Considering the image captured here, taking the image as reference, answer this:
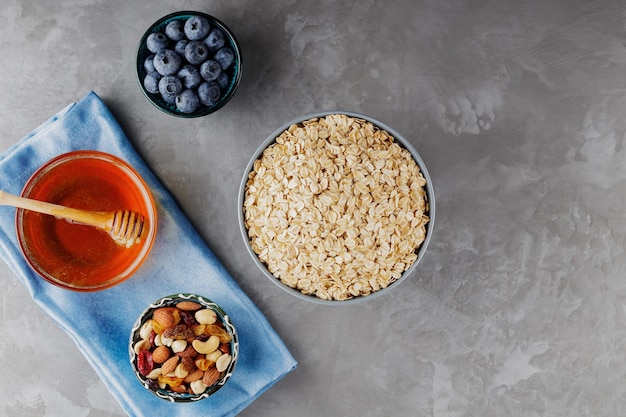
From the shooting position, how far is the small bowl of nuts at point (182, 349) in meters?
1.02

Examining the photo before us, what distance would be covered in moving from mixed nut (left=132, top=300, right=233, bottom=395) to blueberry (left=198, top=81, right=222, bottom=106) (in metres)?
0.40

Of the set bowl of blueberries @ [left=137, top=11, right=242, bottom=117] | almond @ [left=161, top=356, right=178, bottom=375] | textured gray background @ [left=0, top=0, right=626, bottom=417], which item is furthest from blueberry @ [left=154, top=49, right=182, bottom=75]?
almond @ [left=161, top=356, right=178, bottom=375]

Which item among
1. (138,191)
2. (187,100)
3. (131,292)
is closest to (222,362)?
(131,292)

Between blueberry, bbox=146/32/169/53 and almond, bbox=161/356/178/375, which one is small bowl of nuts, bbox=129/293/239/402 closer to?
almond, bbox=161/356/178/375

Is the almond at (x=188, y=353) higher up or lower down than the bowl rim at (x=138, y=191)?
lower down

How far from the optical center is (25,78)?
45.7 inches

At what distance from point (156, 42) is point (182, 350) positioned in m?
0.59

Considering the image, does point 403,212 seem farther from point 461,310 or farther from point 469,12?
point 469,12

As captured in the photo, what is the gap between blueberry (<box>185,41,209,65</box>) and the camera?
39.0 inches

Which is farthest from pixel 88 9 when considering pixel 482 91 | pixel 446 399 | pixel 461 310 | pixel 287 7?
pixel 446 399

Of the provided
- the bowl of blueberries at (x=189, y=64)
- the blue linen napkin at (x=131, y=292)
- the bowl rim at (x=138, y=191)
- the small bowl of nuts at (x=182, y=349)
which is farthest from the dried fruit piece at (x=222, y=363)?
the bowl of blueberries at (x=189, y=64)

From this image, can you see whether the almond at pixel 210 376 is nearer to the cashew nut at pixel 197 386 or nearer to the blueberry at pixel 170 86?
the cashew nut at pixel 197 386

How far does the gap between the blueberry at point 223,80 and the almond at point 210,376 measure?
555 millimetres

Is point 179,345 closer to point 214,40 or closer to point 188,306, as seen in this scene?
point 188,306
